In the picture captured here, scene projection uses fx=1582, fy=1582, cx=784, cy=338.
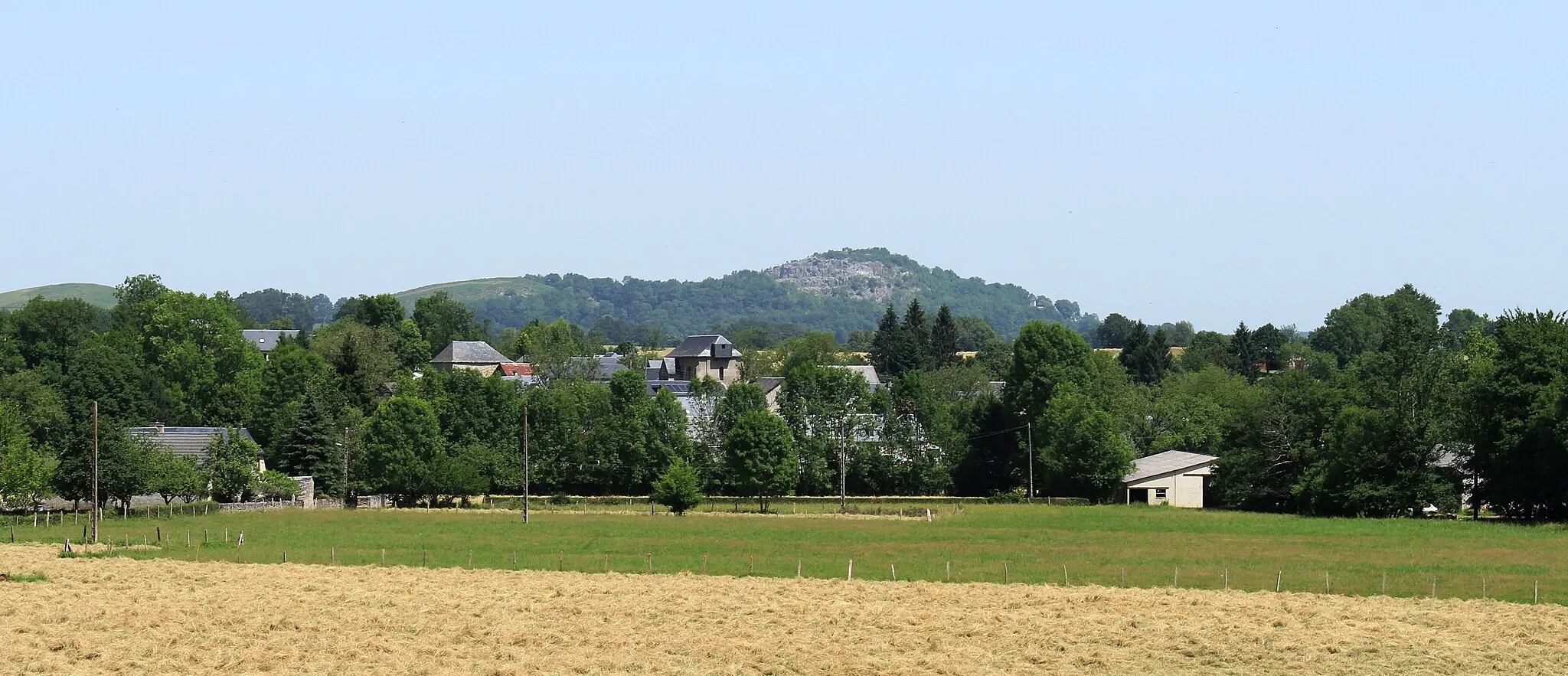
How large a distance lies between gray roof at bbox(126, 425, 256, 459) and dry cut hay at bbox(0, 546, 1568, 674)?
165 ft

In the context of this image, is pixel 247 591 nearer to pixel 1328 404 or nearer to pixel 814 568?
pixel 814 568

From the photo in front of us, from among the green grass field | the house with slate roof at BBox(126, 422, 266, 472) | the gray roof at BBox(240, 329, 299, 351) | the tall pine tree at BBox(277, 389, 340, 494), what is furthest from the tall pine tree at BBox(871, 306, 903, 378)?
the green grass field

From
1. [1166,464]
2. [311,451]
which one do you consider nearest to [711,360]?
[311,451]

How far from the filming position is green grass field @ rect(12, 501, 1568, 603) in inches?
1821

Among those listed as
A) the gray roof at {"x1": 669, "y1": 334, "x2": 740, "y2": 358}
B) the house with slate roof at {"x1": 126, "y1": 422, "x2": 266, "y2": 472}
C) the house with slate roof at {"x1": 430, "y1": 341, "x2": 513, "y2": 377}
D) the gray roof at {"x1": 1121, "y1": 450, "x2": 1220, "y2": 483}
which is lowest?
the gray roof at {"x1": 1121, "y1": 450, "x2": 1220, "y2": 483}

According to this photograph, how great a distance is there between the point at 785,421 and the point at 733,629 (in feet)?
226

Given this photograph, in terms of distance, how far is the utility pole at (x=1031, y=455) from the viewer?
316 feet

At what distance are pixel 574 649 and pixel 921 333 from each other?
464 ft

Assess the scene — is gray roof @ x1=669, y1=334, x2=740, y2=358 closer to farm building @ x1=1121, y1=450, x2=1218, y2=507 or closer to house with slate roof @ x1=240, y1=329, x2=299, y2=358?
house with slate roof @ x1=240, y1=329, x2=299, y2=358

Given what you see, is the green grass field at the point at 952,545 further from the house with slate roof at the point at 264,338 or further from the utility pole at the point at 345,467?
the house with slate roof at the point at 264,338

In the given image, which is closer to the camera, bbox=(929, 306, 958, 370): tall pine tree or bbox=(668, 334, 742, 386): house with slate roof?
bbox=(668, 334, 742, 386): house with slate roof

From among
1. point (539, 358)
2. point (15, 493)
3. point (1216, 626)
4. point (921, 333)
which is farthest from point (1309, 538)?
point (921, 333)

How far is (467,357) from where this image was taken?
160 m

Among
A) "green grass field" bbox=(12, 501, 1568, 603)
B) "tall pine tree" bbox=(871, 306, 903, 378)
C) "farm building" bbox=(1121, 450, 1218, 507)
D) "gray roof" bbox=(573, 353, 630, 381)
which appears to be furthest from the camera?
"tall pine tree" bbox=(871, 306, 903, 378)
